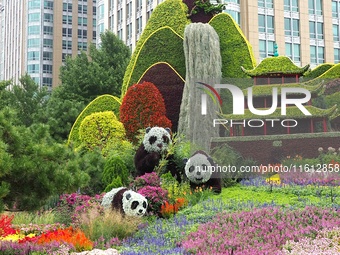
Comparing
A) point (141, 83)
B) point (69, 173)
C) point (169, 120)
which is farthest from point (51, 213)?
point (141, 83)

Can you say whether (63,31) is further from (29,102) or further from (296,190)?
(296,190)

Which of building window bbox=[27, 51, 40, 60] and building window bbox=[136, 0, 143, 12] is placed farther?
building window bbox=[27, 51, 40, 60]

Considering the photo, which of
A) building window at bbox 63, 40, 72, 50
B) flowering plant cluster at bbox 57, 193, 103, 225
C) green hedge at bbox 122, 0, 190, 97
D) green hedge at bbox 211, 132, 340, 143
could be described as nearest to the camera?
flowering plant cluster at bbox 57, 193, 103, 225

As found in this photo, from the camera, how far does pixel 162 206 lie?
1166 cm

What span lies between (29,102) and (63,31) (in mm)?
43547

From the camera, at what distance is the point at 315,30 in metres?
41.8

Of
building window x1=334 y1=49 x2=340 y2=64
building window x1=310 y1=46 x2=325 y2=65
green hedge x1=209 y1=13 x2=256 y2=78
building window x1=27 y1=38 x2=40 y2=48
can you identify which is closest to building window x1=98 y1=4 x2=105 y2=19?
building window x1=27 y1=38 x2=40 y2=48

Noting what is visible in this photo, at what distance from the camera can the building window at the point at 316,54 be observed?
41438 mm

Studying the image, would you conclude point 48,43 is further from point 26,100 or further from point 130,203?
point 130,203

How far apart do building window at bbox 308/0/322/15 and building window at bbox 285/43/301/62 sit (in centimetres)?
339

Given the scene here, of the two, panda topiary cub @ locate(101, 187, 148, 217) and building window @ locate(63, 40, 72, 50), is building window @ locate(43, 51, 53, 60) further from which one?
panda topiary cub @ locate(101, 187, 148, 217)

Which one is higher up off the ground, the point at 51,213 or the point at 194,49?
the point at 194,49

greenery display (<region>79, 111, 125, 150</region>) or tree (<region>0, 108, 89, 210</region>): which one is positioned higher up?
greenery display (<region>79, 111, 125, 150</region>)

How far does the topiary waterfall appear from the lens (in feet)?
61.8
